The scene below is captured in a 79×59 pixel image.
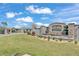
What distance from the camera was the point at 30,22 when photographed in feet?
12.3

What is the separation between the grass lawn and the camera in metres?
3.72

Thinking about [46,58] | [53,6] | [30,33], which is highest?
[53,6]

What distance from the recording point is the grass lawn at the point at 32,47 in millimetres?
3719

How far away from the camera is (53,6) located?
372 centimetres

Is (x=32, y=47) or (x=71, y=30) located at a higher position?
(x=71, y=30)

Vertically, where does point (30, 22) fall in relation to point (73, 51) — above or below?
above

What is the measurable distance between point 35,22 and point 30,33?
0.45ft

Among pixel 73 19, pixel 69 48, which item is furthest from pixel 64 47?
pixel 73 19

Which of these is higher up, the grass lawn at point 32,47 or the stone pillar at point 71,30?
the stone pillar at point 71,30

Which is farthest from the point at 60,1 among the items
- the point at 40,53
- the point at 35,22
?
the point at 40,53

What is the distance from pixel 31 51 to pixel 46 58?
18 centimetres

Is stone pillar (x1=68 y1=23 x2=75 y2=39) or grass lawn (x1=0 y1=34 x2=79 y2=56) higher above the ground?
stone pillar (x1=68 y1=23 x2=75 y2=39)

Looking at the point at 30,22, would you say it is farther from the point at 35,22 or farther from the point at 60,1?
the point at 60,1

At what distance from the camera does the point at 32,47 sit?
3738 mm
